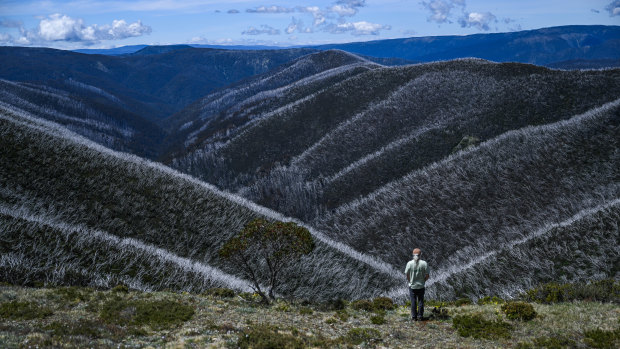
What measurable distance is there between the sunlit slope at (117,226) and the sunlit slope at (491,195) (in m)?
10.3

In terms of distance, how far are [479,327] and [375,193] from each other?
53.8 m

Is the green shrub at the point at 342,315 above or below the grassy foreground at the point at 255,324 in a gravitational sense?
below

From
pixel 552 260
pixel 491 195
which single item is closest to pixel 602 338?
pixel 552 260

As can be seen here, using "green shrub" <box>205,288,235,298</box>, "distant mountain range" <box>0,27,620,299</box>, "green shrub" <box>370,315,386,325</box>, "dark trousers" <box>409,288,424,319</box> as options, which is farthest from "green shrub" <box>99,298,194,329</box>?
"distant mountain range" <box>0,27,620,299</box>

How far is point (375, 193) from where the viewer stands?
68375 mm

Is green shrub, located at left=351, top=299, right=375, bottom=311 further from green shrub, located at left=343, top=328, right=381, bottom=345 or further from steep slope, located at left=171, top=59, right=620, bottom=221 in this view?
steep slope, located at left=171, top=59, right=620, bottom=221

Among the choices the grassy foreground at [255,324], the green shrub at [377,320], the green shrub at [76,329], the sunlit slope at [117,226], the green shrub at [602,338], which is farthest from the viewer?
the sunlit slope at [117,226]

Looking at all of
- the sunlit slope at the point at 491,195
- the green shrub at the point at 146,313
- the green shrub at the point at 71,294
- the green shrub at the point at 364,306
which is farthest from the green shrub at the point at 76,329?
the sunlit slope at the point at 491,195

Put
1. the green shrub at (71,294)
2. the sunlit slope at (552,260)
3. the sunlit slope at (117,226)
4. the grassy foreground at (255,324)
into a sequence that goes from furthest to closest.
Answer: the sunlit slope at (117,226)
the sunlit slope at (552,260)
the green shrub at (71,294)
the grassy foreground at (255,324)

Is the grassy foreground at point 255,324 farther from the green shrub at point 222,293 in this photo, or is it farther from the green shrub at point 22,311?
the green shrub at point 222,293

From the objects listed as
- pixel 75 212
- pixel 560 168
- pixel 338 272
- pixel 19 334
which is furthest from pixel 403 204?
pixel 19 334

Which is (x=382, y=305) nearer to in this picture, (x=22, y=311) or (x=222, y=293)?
(x=222, y=293)

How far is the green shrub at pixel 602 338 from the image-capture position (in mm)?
12180

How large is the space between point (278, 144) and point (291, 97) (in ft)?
169
